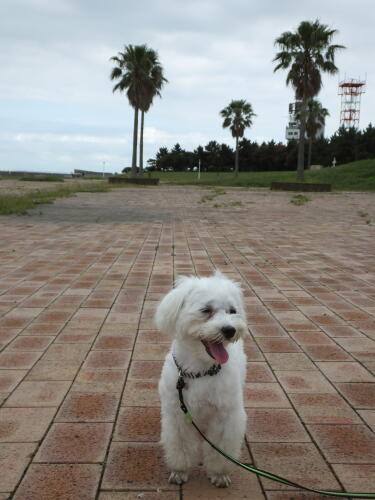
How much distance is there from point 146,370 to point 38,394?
2.61ft

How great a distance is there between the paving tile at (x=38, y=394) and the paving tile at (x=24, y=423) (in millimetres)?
75

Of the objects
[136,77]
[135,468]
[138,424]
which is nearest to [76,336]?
[138,424]

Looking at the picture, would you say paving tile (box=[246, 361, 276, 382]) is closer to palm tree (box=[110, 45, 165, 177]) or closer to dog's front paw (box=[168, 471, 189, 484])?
dog's front paw (box=[168, 471, 189, 484])

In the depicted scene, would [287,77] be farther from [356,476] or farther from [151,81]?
[356,476]

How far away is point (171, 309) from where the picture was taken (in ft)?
7.34

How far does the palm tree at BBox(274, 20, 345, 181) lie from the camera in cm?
3072

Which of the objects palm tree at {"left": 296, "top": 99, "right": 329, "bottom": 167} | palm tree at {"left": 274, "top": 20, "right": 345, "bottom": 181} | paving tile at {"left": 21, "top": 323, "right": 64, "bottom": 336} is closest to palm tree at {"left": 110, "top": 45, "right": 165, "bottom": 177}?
palm tree at {"left": 274, "top": 20, "right": 345, "bottom": 181}

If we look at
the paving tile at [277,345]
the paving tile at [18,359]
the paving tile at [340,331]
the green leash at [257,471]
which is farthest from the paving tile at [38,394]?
the paving tile at [340,331]

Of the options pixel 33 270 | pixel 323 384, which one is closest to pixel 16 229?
pixel 33 270

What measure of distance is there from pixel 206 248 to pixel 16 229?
4964mm

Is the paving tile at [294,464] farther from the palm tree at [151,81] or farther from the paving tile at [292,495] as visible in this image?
the palm tree at [151,81]

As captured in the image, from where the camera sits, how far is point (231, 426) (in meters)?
2.22

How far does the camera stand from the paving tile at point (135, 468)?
2.21 meters

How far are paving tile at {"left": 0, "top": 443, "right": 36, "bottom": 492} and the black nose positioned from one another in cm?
122
